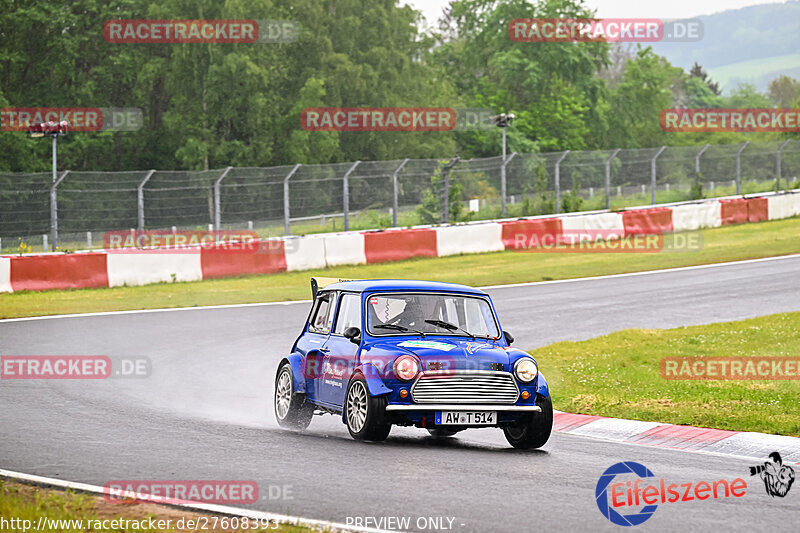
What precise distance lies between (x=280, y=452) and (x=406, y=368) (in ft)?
4.20

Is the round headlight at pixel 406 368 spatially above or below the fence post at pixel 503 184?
below

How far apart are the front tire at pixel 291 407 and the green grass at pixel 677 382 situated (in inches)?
118

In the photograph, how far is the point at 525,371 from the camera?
9516 mm

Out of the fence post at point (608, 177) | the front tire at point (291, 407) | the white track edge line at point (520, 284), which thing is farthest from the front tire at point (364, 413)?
the fence post at point (608, 177)

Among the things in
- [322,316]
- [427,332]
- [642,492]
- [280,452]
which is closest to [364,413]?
[280,452]

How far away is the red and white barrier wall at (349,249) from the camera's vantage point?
24188 mm

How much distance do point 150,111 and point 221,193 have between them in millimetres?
32892

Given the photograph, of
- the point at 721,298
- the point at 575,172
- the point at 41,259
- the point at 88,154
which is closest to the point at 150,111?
the point at 88,154

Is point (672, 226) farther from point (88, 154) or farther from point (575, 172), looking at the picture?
point (88, 154)

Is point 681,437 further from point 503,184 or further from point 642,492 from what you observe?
point 503,184

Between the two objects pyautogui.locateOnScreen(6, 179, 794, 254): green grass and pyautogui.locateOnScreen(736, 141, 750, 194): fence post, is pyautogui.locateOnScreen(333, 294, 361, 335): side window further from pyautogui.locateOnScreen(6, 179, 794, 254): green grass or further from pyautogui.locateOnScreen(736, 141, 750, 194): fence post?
pyautogui.locateOnScreen(736, 141, 750, 194): fence post

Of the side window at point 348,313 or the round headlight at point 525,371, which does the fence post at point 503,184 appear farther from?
the round headlight at point 525,371

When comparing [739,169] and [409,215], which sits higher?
[739,169]

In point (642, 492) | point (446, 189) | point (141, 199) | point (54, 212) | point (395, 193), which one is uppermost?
point (446, 189)
